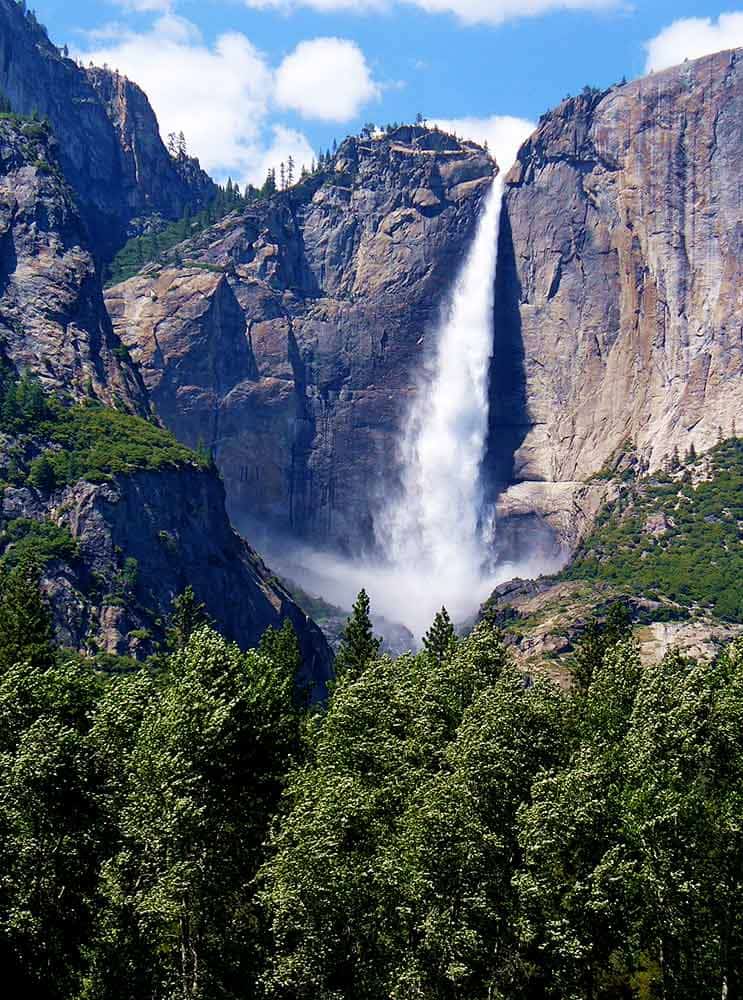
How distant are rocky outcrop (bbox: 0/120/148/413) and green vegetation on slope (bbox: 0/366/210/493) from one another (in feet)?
23.2

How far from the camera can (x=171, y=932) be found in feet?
Result: 168

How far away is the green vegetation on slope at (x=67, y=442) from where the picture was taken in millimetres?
151250

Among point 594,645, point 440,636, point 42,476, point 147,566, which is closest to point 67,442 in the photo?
point 42,476

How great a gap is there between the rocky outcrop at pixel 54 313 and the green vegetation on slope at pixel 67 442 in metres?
7.07

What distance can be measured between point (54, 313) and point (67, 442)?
33.8m

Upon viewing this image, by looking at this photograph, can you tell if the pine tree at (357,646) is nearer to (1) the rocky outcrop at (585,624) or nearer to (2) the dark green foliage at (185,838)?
(2) the dark green foliage at (185,838)

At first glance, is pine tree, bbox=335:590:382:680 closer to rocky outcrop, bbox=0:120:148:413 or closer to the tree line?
the tree line

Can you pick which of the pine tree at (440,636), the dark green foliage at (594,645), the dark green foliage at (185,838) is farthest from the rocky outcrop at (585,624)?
the dark green foliage at (185,838)

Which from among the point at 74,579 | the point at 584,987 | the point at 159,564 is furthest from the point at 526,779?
the point at 159,564

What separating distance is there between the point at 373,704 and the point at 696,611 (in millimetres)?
122613

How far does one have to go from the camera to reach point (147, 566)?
150 metres

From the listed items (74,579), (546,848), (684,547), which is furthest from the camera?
(684,547)

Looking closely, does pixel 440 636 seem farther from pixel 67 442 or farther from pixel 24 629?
pixel 67 442

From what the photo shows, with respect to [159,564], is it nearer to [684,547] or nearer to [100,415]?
[100,415]
